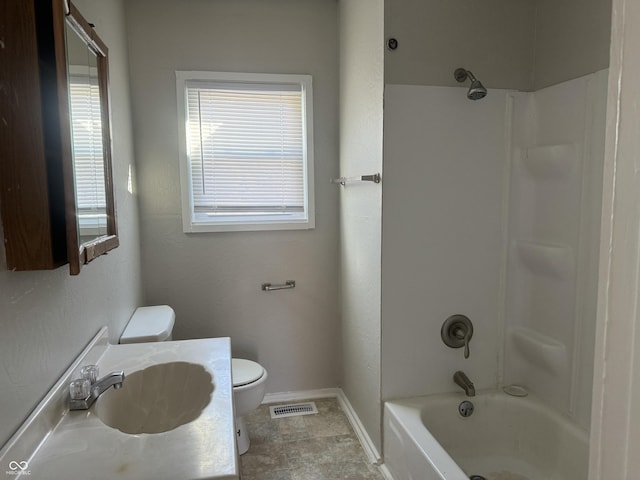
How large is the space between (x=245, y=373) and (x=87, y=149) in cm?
141

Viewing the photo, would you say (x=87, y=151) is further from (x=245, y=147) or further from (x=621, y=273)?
(x=621, y=273)

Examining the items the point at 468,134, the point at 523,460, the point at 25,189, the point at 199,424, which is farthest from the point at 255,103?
the point at 523,460

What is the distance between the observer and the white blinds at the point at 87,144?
128 cm

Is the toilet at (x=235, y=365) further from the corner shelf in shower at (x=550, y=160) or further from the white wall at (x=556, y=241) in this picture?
the corner shelf in shower at (x=550, y=160)

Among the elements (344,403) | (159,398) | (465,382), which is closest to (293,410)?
(344,403)

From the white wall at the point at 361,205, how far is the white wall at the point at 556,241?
716 millimetres

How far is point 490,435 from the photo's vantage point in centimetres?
210

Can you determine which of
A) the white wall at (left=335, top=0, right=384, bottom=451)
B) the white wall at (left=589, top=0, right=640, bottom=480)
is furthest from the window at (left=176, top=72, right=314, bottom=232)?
the white wall at (left=589, top=0, right=640, bottom=480)

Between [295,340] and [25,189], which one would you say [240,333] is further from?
[25,189]

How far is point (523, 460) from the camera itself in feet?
6.71

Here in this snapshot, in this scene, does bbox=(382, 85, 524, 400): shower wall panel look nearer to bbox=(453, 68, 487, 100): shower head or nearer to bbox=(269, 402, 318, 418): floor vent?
bbox=(453, 68, 487, 100): shower head

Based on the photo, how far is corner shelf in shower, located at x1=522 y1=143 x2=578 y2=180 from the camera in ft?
6.12

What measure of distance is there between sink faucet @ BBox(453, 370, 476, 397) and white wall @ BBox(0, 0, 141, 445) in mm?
1664

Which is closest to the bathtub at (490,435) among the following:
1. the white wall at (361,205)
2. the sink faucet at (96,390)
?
the white wall at (361,205)
